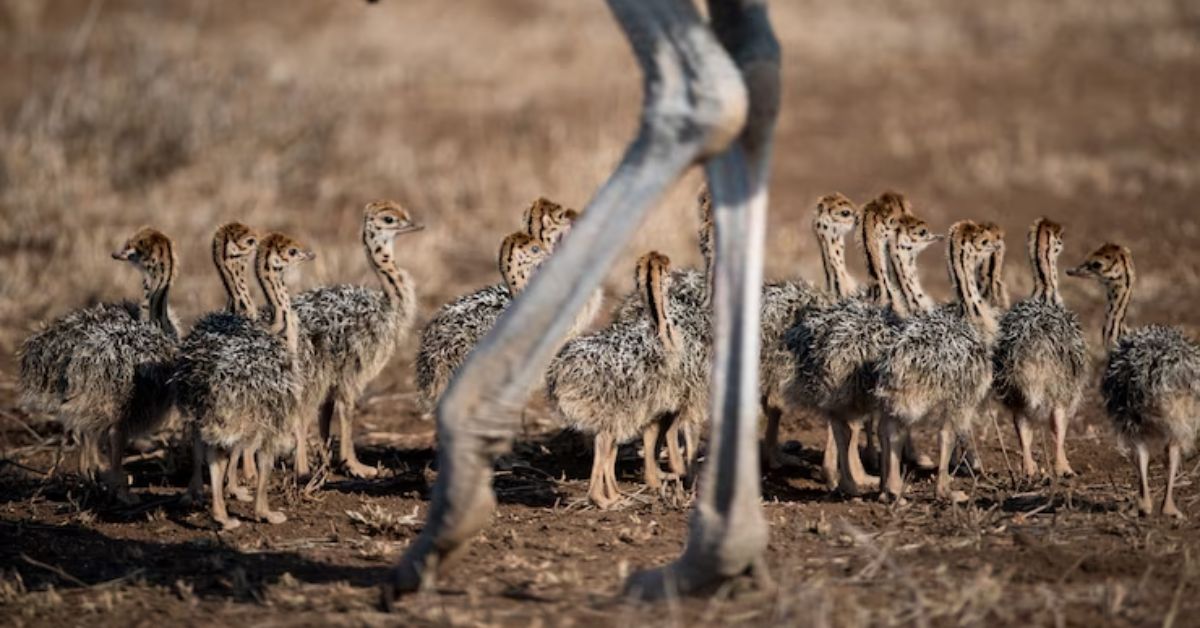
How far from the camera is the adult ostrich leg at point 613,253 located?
5.88 meters

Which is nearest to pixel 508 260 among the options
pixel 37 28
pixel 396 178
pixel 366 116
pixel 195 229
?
pixel 195 229

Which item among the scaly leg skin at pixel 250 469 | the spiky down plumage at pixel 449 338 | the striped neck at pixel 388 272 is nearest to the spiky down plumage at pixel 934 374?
the spiky down plumage at pixel 449 338

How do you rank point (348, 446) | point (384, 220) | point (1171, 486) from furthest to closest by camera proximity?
point (384, 220) < point (348, 446) < point (1171, 486)

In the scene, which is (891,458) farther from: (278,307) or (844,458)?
(278,307)

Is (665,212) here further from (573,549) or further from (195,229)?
(573,549)

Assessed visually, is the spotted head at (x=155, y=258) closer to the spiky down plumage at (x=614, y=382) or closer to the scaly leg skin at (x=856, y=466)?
the spiky down plumage at (x=614, y=382)

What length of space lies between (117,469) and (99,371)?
52 cm

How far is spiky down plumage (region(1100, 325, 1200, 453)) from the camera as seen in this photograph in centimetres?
783

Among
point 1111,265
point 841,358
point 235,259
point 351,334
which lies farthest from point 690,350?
point 235,259

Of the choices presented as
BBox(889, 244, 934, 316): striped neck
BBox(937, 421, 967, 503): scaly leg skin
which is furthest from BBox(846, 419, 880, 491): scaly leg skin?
BBox(889, 244, 934, 316): striped neck

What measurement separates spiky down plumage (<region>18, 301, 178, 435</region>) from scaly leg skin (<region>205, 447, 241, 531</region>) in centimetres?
47

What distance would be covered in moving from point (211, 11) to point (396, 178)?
9.06 metres

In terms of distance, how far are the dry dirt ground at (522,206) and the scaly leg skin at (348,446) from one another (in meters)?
0.15

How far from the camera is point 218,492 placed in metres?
8.20
